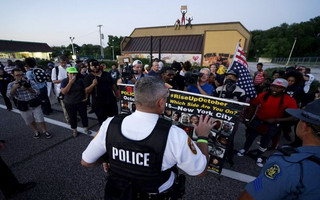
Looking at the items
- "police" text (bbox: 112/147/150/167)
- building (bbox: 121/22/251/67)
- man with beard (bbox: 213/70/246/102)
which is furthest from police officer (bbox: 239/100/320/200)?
building (bbox: 121/22/251/67)

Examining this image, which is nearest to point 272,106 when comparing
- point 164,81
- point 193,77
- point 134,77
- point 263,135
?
point 263,135

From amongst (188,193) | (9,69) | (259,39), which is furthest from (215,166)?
(259,39)

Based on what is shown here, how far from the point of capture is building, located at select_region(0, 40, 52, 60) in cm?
4057

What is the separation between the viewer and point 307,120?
101cm

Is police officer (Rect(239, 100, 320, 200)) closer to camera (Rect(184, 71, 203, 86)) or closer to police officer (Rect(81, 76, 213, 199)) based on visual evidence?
police officer (Rect(81, 76, 213, 199))

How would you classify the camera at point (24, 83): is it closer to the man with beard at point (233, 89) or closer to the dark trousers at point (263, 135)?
the man with beard at point (233, 89)

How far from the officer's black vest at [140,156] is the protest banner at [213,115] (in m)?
1.27

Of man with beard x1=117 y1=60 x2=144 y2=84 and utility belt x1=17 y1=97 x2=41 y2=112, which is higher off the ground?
man with beard x1=117 y1=60 x2=144 y2=84

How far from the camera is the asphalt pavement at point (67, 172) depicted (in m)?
2.37

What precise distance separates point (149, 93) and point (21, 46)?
64568 mm

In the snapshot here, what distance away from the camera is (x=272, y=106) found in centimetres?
294

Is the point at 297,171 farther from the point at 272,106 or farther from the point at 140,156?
the point at 272,106

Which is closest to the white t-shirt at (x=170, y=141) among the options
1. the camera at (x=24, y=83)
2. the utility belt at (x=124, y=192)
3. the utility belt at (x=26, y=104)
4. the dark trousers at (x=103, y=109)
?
the utility belt at (x=124, y=192)

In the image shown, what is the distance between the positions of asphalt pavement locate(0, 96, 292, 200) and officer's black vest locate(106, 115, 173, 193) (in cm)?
157
